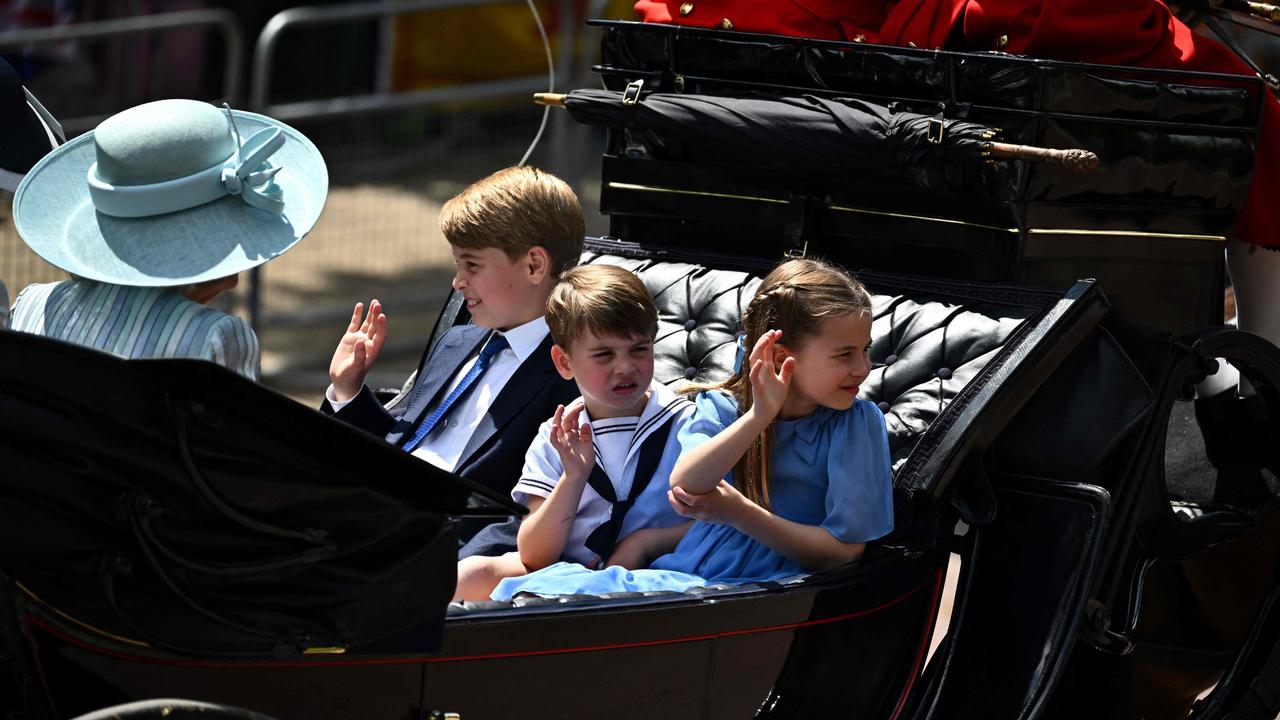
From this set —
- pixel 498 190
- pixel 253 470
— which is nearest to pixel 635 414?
pixel 498 190

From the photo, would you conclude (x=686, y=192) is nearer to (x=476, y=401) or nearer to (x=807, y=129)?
(x=807, y=129)

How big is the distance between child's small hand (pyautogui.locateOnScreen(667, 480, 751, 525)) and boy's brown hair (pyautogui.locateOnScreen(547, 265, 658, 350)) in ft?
1.06

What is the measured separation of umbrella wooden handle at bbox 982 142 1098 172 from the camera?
9.16 ft

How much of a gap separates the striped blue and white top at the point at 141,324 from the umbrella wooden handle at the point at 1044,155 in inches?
54.7

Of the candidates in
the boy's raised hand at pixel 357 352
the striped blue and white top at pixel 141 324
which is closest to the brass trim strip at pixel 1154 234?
the boy's raised hand at pixel 357 352

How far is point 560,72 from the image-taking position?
7.35m

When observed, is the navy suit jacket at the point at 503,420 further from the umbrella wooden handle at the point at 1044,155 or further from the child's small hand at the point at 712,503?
the umbrella wooden handle at the point at 1044,155

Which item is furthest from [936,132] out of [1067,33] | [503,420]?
[503,420]

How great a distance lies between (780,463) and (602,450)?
321 mm

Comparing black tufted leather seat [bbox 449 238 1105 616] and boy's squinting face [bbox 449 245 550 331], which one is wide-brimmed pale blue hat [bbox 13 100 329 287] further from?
black tufted leather seat [bbox 449 238 1105 616]

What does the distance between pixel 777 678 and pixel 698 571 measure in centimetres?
23

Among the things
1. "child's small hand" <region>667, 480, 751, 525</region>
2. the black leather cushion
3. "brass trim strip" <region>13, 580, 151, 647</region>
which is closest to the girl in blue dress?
"child's small hand" <region>667, 480, 751, 525</region>

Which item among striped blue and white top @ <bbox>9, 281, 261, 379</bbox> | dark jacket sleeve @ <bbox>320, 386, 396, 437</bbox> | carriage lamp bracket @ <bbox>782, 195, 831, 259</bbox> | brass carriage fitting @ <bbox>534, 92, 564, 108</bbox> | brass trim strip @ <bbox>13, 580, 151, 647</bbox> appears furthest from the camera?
brass carriage fitting @ <bbox>534, 92, 564, 108</bbox>

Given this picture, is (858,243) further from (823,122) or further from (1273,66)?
(1273,66)
